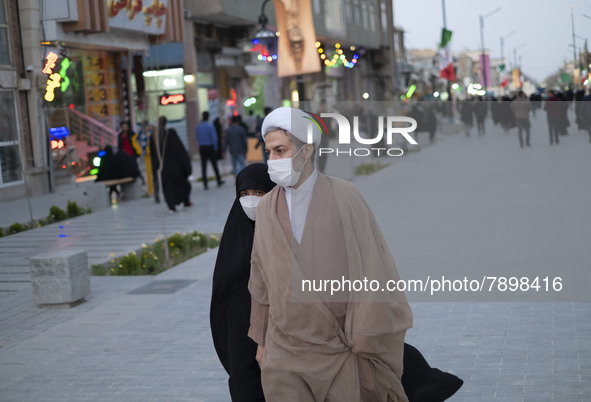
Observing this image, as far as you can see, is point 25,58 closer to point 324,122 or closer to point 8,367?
point 8,367

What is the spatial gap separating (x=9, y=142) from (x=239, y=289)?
16629mm

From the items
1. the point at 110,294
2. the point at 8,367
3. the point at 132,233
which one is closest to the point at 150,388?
the point at 8,367

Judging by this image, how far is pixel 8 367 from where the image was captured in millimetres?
6801

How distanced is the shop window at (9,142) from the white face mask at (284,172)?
52.1 feet

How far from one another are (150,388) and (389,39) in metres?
54.4

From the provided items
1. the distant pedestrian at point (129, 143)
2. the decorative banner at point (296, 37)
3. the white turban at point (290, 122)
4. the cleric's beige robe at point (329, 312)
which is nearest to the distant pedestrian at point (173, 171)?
the decorative banner at point (296, 37)

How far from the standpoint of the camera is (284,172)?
139 inches

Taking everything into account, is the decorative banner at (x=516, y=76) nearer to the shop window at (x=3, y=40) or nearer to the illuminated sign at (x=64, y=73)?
the illuminated sign at (x=64, y=73)

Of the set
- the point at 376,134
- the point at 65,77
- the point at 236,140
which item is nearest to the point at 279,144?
the point at 376,134

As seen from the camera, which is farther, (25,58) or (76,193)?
(25,58)

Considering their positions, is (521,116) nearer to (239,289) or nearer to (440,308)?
(239,289)

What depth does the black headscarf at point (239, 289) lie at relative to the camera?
14.0 feet

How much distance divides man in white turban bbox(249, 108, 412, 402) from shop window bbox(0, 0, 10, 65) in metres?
19.0

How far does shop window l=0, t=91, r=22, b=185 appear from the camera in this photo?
62.3 ft
